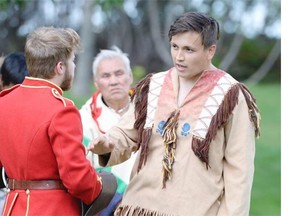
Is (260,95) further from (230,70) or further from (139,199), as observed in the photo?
(139,199)

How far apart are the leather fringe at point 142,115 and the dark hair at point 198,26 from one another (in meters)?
0.32

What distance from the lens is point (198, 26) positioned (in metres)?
3.46

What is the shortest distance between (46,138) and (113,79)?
153 centimetres

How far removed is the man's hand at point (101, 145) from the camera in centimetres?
348

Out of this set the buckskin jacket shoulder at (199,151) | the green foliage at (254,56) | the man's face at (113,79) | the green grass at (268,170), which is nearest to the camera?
the buckskin jacket shoulder at (199,151)

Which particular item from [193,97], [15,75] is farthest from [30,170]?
[15,75]

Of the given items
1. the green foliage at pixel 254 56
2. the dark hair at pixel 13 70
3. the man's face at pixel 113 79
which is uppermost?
the dark hair at pixel 13 70

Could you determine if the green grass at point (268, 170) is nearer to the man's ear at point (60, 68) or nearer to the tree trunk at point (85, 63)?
the tree trunk at point (85, 63)

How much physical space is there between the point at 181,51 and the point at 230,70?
19.6m

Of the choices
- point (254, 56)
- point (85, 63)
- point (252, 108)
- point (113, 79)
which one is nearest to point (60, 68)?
point (252, 108)

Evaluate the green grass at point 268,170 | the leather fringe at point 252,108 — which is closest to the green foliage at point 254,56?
the green grass at point 268,170

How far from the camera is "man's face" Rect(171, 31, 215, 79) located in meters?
3.46

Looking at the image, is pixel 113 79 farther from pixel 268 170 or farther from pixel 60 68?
pixel 268 170

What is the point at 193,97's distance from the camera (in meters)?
3.52
